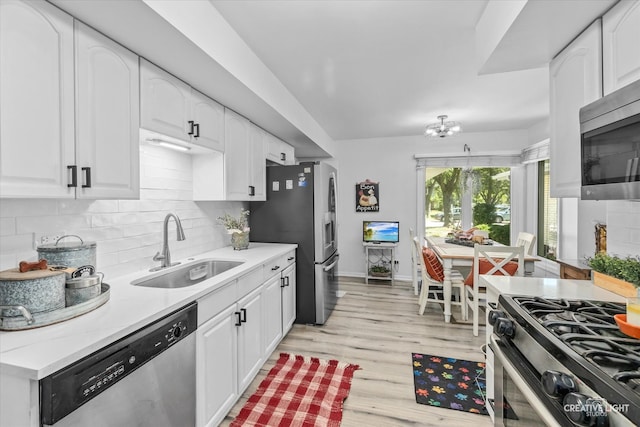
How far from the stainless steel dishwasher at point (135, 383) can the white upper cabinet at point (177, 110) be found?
3.57 ft

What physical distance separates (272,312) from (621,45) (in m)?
2.68

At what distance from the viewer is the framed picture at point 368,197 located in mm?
5258

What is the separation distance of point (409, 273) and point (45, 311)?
191 inches

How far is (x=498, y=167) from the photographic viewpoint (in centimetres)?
481

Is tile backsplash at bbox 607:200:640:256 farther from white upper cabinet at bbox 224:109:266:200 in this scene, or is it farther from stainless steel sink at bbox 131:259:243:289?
white upper cabinet at bbox 224:109:266:200

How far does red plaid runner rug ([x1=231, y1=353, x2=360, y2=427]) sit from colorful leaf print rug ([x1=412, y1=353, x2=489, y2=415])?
0.52 meters

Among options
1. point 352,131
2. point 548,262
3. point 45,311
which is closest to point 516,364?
point 45,311

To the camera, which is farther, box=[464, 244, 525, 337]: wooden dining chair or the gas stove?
box=[464, 244, 525, 337]: wooden dining chair

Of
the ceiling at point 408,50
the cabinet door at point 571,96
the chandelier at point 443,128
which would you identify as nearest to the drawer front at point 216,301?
the ceiling at point 408,50

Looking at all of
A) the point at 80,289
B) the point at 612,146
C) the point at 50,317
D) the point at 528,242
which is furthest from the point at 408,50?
the point at 528,242

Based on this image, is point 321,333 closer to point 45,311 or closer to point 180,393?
point 180,393

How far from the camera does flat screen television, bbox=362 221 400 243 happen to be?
5.09 meters

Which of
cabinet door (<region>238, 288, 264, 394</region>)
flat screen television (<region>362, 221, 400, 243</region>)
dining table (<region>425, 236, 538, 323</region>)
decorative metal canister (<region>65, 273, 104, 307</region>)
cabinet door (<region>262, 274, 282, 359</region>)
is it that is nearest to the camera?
decorative metal canister (<region>65, 273, 104, 307</region>)

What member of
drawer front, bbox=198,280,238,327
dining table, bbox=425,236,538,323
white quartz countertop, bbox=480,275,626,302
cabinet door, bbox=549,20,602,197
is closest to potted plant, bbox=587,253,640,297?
white quartz countertop, bbox=480,275,626,302
